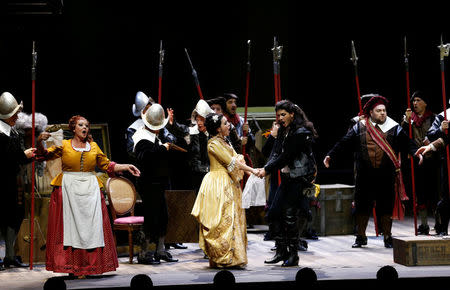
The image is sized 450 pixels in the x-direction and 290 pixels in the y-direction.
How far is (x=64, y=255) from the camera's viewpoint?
6055mm

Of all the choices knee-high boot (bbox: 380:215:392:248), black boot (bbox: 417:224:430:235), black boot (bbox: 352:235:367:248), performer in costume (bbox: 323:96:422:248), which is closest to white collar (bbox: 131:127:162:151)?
performer in costume (bbox: 323:96:422:248)

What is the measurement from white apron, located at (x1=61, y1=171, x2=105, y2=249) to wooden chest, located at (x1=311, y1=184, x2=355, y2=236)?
10.5ft

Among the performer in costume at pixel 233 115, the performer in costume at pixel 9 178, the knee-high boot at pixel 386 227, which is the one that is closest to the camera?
the performer in costume at pixel 9 178

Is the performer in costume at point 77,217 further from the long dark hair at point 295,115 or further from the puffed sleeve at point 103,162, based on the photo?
the long dark hair at point 295,115

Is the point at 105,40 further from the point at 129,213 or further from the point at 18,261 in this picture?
the point at 18,261

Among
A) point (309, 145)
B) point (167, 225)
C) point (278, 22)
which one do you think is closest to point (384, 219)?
point (309, 145)

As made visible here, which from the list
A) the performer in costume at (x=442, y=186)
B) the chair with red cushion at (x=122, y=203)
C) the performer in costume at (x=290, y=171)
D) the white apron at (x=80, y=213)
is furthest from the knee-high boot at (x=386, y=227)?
the white apron at (x=80, y=213)

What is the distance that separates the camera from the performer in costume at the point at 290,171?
6523 millimetres

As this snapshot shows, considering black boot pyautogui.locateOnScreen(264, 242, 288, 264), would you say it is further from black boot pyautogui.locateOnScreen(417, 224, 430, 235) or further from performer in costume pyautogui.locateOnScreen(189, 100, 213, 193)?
black boot pyautogui.locateOnScreen(417, 224, 430, 235)

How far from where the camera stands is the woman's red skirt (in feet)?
19.8

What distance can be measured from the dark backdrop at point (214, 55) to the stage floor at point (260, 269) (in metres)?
2.10

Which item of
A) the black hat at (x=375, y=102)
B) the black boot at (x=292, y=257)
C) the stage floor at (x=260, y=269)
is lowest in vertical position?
the stage floor at (x=260, y=269)

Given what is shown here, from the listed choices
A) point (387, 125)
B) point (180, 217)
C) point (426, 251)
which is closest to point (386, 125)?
point (387, 125)

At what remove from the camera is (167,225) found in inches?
287
